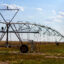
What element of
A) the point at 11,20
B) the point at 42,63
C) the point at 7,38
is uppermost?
the point at 11,20

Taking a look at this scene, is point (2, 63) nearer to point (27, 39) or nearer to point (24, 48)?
point (24, 48)

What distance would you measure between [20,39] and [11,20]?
5.37 meters

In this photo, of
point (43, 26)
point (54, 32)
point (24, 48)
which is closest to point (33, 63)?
point (24, 48)

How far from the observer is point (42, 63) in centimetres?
3053

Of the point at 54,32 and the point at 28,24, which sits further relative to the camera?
the point at 54,32

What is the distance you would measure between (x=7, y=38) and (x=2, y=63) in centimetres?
2026

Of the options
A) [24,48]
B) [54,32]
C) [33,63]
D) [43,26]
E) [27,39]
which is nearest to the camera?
[33,63]

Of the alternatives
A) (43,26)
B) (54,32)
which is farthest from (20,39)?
(54,32)

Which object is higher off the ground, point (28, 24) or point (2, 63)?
point (28, 24)

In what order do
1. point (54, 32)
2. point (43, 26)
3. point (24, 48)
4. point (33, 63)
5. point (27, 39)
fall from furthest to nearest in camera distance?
point (54, 32) → point (43, 26) → point (27, 39) → point (24, 48) → point (33, 63)

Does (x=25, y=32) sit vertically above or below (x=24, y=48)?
above

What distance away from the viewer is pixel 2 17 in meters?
52.4

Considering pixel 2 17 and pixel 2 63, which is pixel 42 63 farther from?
pixel 2 17

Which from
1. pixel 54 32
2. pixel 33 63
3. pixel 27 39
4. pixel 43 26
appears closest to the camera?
pixel 33 63
